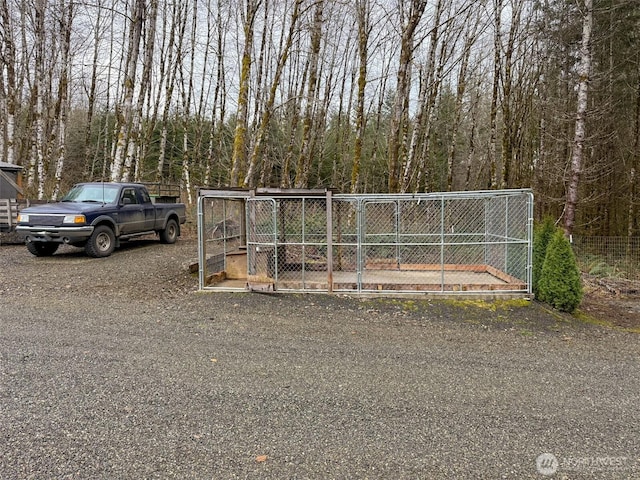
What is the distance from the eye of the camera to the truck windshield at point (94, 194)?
11.2 meters

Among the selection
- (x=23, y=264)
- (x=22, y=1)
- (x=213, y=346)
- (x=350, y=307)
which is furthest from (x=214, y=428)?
(x=22, y=1)

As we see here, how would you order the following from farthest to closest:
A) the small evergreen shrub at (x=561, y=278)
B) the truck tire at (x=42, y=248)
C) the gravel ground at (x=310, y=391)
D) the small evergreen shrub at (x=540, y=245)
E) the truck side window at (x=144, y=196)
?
1. the truck side window at (x=144, y=196)
2. the truck tire at (x=42, y=248)
3. the small evergreen shrub at (x=540, y=245)
4. the small evergreen shrub at (x=561, y=278)
5. the gravel ground at (x=310, y=391)

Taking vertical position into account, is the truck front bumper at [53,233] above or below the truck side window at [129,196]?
below

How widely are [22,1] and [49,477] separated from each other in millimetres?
21123

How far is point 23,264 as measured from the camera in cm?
984

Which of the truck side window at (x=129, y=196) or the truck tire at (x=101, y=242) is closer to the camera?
the truck tire at (x=101, y=242)

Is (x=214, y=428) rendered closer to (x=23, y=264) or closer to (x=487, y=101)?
(x=23, y=264)

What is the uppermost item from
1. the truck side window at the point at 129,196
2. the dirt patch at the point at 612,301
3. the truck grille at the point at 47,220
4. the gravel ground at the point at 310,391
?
the truck side window at the point at 129,196

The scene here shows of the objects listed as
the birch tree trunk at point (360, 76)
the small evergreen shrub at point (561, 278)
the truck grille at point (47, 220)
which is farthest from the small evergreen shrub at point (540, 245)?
the truck grille at point (47, 220)

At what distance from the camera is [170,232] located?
1400cm

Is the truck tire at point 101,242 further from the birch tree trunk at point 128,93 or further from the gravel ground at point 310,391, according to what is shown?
the gravel ground at point 310,391

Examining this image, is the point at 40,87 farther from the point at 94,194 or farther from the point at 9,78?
the point at 94,194

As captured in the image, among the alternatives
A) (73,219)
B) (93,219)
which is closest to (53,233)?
(73,219)

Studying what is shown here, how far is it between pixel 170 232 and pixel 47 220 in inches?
170
